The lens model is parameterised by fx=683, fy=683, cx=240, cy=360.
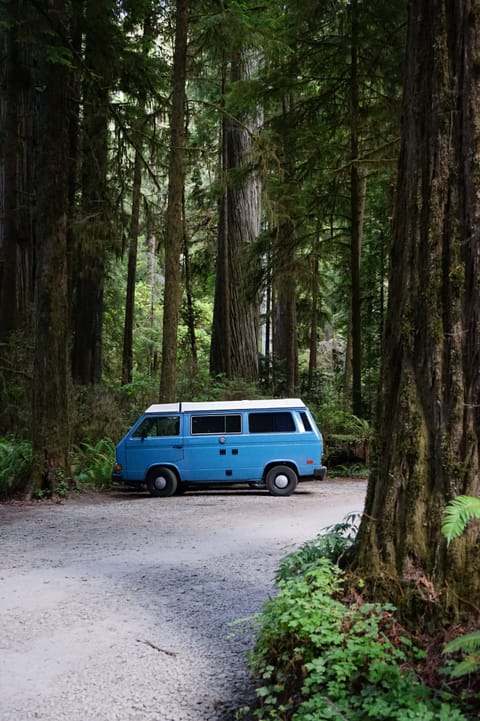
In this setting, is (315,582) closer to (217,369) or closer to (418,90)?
(418,90)

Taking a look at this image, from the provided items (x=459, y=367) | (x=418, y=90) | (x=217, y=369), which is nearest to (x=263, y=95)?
(x=217, y=369)

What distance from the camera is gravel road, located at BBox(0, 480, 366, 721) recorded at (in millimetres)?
4293

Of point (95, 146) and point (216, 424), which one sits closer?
point (216, 424)

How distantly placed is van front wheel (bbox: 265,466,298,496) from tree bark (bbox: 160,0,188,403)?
9.35 ft

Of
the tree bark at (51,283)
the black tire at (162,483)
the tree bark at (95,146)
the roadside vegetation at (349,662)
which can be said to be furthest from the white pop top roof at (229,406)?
the roadside vegetation at (349,662)

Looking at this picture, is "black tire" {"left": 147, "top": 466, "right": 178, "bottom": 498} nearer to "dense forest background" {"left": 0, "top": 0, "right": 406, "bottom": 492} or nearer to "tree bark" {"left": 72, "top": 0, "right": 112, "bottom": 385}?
"dense forest background" {"left": 0, "top": 0, "right": 406, "bottom": 492}

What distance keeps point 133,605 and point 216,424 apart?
781cm

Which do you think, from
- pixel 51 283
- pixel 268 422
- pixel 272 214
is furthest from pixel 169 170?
pixel 268 422

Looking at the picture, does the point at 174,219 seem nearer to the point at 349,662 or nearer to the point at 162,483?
the point at 162,483

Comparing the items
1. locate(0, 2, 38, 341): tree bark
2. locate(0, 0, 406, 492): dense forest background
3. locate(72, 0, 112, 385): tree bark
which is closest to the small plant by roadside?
locate(0, 0, 406, 492): dense forest background

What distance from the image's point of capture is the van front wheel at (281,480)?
13750 millimetres

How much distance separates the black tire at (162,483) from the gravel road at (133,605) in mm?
1909

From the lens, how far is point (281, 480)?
45.2 ft

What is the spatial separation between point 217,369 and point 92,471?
800 cm
